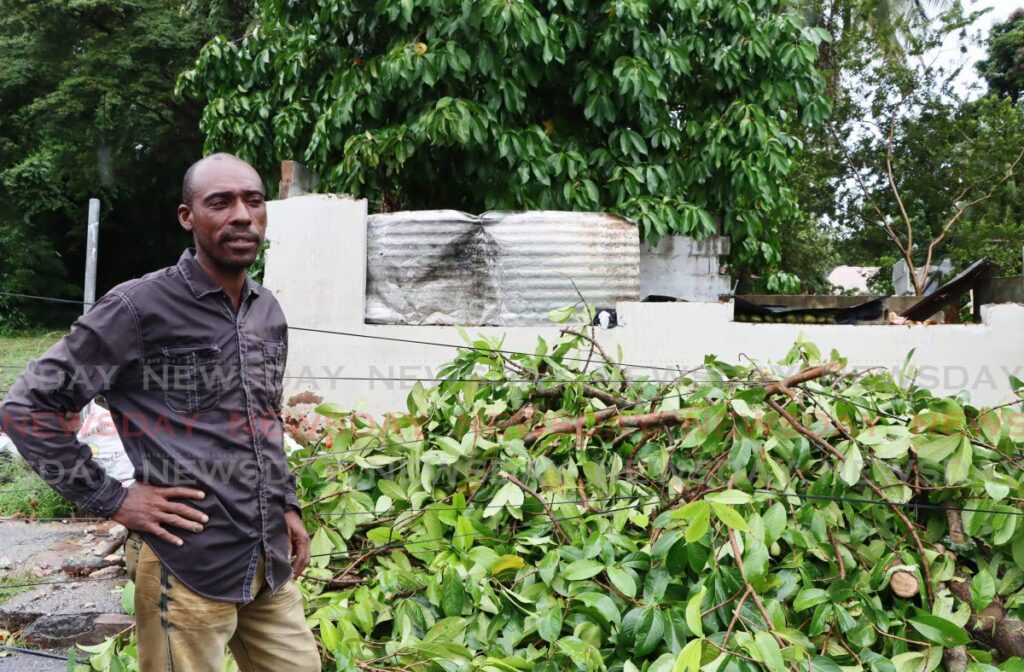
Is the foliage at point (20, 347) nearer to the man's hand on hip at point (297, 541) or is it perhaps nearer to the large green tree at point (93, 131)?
the large green tree at point (93, 131)

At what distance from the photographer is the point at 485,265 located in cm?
476

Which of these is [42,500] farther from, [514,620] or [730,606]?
[730,606]

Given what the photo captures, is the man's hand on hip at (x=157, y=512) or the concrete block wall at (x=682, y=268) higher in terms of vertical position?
the concrete block wall at (x=682, y=268)

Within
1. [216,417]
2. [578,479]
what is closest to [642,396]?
[578,479]

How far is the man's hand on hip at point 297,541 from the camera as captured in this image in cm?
192

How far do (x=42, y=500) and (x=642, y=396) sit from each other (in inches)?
138

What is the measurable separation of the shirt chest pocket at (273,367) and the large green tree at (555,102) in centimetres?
308

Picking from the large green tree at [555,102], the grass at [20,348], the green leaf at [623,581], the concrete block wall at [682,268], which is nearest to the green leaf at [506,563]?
the green leaf at [623,581]

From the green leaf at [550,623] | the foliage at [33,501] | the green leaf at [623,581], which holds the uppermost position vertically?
the green leaf at [623,581]

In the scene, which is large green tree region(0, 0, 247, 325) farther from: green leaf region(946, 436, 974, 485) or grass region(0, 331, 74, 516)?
green leaf region(946, 436, 974, 485)

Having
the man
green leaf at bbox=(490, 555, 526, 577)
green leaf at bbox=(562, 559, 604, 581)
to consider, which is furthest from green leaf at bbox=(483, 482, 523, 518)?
the man

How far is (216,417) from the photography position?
5.55 feet

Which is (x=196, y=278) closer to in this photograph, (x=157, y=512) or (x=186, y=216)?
(x=186, y=216)

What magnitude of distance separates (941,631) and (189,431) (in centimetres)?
180
